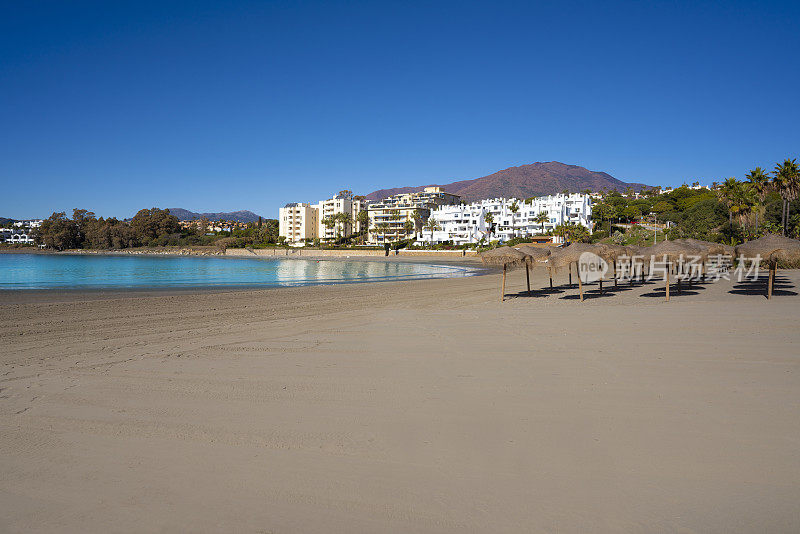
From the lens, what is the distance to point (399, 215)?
327 feet

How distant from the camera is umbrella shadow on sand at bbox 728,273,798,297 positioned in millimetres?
13711

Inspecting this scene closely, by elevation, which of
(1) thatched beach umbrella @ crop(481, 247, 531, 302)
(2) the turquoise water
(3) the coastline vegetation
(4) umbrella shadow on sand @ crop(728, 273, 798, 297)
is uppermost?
(3) the coastline vegetation

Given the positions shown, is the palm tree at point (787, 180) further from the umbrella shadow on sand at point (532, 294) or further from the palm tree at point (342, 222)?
the palm tree at point (342, 222)

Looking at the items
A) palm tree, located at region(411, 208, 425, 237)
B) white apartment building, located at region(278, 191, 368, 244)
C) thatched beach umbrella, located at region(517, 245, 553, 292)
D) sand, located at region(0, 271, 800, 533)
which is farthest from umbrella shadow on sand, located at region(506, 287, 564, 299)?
white apartment building, located at region(278, 191, 368, 244)

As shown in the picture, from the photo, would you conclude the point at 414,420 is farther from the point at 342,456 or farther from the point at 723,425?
the point at 723,425

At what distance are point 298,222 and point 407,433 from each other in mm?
110676

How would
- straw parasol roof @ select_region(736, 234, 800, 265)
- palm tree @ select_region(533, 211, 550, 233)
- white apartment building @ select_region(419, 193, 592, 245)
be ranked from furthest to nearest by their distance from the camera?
white apartment building @ select_region(419, 193, 592, 245) → palm tree @ select_region(533, 211, 550, 233) → straw parasol roof @ select_region(736, 234, 800, 265)

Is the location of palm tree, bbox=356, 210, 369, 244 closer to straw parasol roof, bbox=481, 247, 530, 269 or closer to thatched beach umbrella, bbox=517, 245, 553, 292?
thatched beach umbrella, bbox=517, 245, 553, 292

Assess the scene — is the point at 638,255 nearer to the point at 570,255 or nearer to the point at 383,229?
the point at 570,255

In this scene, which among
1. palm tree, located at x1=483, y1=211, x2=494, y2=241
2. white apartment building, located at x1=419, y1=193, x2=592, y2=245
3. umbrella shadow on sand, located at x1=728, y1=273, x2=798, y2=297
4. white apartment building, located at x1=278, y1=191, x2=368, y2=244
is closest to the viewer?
umbrella shadow on sand, located at x1=728, y1=273, x2=798, y2=297

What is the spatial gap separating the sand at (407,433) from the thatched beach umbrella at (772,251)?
5921mm

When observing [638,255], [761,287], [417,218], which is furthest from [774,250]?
[417,218]

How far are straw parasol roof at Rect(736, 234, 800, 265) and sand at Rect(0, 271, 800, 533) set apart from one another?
19.5 ft

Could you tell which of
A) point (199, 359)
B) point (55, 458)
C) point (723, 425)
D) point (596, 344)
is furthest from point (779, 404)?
point (199, 359)
